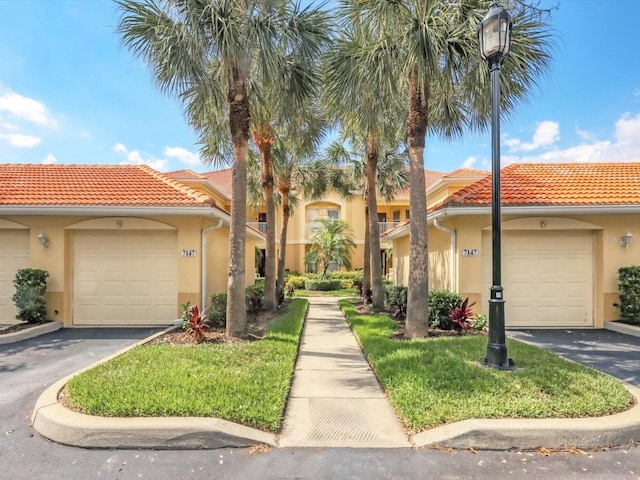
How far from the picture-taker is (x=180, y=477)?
134 inches

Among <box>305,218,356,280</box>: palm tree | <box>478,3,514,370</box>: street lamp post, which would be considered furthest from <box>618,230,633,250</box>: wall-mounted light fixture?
<box>305,218,356,280</box>: palm tree

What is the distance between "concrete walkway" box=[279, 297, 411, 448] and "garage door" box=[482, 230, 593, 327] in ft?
17.2

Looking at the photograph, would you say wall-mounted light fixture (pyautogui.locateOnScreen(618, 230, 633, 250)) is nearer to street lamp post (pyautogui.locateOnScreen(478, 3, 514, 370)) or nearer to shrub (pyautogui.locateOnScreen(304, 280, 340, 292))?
street lamp post (pyautogui.locateOnScreen(478, 3, 514, 370))

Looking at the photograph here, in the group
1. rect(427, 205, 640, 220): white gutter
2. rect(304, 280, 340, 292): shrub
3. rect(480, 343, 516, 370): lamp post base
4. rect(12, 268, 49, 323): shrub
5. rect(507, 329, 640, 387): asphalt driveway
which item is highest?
rect(427, 205, 640, 220): white gutter

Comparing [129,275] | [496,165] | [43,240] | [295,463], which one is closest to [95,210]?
[43,240]

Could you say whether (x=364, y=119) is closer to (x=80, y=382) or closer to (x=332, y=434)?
(x=332, y=434)

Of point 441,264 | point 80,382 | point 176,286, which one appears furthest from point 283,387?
point 441,264

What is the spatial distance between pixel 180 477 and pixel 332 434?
1.63m

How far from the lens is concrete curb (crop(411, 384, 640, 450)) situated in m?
3.89

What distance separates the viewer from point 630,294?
9516mm

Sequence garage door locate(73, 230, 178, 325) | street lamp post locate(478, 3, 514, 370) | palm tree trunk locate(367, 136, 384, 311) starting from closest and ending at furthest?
street lamp post locate(478, 3, 514, 370) → garage door locate(73, 230, 178, 325) → palm tree trunk locate(367, 136, 384, 311)

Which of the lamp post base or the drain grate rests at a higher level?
the lamp post base

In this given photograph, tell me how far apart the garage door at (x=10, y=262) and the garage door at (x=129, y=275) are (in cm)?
154

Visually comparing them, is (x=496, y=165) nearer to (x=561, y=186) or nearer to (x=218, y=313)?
(x=561, y=186)
